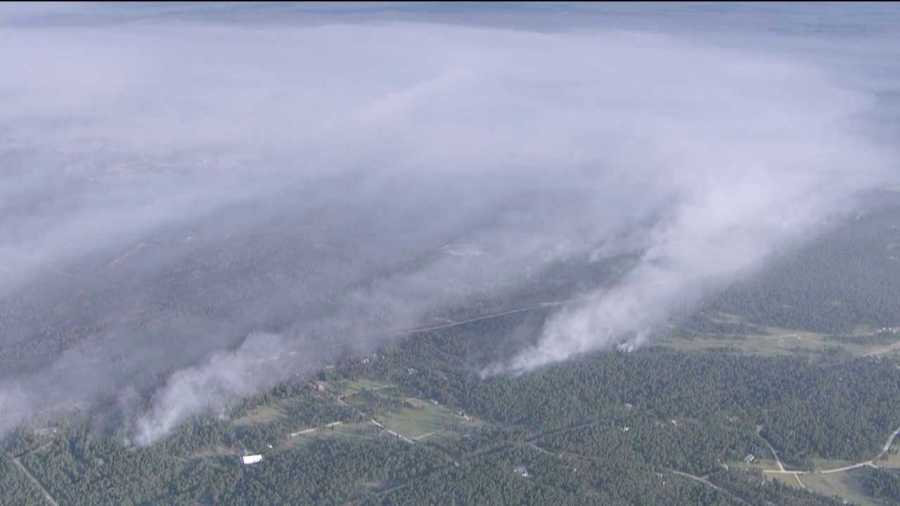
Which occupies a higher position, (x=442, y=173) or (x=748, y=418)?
(x=748, y=418)

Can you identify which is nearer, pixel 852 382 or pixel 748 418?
pixel 748 418

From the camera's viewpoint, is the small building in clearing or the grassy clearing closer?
the small building in clearing

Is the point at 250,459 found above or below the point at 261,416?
above

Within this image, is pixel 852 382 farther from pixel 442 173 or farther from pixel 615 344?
pixel 442 173

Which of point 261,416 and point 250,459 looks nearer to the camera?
point 250,459

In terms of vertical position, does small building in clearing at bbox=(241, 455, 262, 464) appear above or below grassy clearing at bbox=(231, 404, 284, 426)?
above

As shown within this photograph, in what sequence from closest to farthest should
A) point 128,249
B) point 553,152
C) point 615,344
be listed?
point 615,344 → point 128,249 → point 553,152

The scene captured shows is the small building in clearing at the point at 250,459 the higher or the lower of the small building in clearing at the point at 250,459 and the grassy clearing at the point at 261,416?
the higher

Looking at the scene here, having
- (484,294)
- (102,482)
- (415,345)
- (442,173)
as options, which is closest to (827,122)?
(442,173)

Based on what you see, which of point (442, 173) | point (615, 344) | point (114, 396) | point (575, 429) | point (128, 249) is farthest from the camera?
point (442, 173)

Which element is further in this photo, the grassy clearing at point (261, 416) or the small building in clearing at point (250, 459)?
the grassy clearing at point (261, 416)

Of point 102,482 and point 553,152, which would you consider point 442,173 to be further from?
point 102,482
